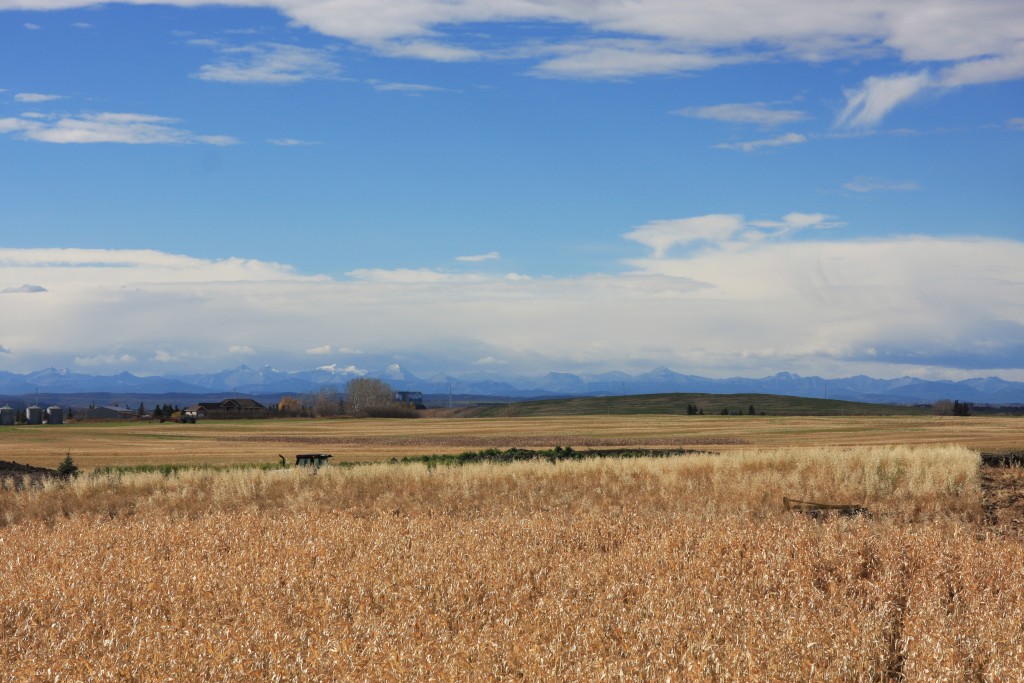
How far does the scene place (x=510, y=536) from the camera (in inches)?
534

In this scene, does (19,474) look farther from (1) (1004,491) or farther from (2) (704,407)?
(2) (704,407)

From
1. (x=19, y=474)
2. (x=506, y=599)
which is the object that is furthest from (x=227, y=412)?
(x=506, y=599)

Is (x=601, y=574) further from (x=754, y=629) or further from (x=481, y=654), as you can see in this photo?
(x=481, y=654)

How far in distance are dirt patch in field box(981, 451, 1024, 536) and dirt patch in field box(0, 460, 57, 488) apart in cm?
2501

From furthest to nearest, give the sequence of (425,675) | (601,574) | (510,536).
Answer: (510,536), (601,574), (425,675)

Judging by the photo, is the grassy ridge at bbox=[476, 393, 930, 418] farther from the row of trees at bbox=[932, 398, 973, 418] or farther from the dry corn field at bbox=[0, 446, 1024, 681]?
the dry corn field at bbox=[0, 446, 1024, 681]

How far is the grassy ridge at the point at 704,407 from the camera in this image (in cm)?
13690

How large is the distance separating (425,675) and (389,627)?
1562 mm

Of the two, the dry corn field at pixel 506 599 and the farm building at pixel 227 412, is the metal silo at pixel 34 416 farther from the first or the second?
the dry corn field at pixel 506 599

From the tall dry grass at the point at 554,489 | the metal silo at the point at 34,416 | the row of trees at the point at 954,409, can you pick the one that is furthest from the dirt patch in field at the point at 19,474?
the row of trees at the point at 954,409

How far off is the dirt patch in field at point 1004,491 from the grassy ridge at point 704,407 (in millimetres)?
102359

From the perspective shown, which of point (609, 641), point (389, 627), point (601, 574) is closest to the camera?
point (609, 641)

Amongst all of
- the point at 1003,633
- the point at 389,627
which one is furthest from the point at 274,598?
the point at 1003,633

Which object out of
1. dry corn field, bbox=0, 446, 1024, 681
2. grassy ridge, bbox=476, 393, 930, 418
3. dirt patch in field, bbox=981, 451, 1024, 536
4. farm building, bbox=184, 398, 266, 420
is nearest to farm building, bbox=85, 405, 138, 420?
farm building, bbox=184, 398, 266, 420
